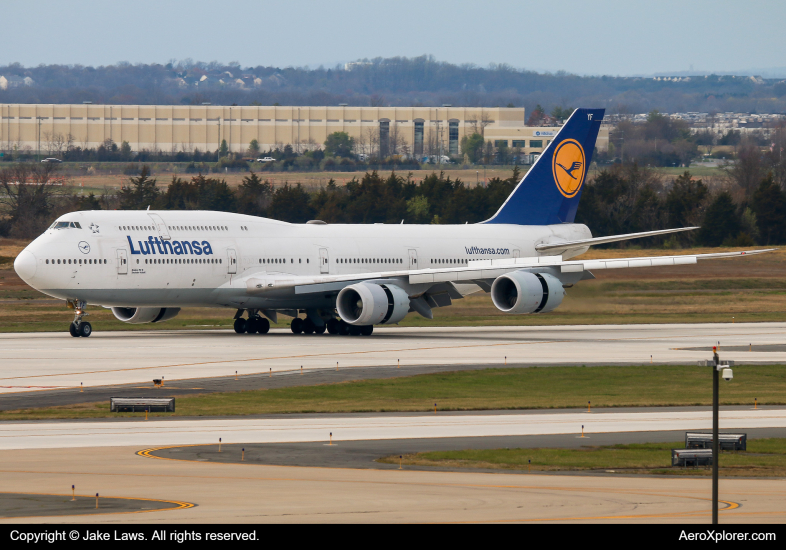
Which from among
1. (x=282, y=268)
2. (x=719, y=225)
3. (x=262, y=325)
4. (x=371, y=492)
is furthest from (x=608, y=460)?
(x=719, y=225)

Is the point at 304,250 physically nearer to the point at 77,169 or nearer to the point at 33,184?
the point at 33,184

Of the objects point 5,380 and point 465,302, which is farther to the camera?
point 465,302

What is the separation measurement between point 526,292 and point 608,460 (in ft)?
103

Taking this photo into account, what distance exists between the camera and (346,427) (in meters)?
32.0

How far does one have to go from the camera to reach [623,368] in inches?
1793

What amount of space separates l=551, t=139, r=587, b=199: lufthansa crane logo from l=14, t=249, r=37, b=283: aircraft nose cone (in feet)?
97.8

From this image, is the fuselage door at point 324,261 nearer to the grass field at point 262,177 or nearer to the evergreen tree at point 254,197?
the evergreen tree at point 254,197

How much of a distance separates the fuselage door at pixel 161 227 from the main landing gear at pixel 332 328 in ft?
29.1

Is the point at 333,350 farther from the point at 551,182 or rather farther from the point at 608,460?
the point at 608,460

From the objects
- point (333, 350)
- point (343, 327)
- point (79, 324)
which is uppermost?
point (79, 324)

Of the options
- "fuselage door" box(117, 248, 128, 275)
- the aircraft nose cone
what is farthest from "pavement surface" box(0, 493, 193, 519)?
"fuselage door" box(117, 248, 128, 275)

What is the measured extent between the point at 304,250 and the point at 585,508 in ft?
136

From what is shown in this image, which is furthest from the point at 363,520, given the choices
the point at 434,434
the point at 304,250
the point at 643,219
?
the point at 643,219

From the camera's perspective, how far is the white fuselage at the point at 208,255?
54.5 m
